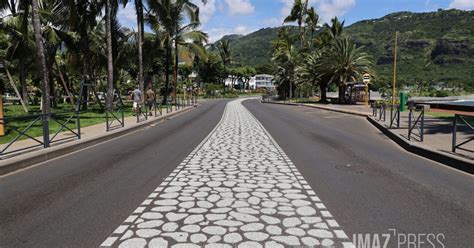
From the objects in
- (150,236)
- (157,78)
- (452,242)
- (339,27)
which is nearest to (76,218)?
(150,236)

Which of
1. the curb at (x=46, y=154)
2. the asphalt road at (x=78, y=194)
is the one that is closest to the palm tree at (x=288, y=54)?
the curb at (x=46, y=154)

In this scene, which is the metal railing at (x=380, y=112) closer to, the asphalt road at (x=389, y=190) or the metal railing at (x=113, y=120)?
the asphalt road at (x=389, y=190)

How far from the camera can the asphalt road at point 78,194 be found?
170 inches

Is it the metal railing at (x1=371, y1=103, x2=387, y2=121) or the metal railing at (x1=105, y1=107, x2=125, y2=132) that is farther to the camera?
the metal railing at (x1=371, y1=103, x2=387, y2=121)

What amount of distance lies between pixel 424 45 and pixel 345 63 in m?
72.2

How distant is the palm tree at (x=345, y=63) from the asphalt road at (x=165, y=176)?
30754 millimetres

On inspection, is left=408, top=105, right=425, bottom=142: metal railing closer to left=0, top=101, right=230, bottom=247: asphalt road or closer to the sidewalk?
the sidewalk

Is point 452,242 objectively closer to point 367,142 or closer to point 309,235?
point 309,235

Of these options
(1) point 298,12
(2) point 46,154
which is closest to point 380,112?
(2) point 46,154

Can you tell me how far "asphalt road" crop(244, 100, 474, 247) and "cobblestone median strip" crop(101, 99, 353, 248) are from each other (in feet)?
1.13

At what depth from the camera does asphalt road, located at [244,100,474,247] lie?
14.9 ft

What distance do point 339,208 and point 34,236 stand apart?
155 inches

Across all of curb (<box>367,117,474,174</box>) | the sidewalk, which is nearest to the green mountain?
the sidewalk

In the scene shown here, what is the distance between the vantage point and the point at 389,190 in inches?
243
